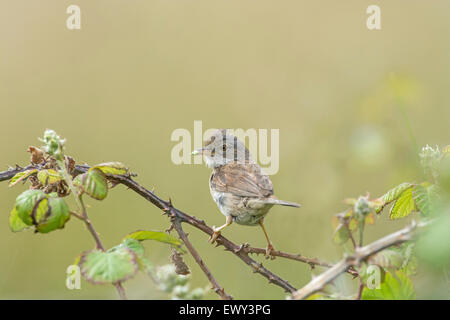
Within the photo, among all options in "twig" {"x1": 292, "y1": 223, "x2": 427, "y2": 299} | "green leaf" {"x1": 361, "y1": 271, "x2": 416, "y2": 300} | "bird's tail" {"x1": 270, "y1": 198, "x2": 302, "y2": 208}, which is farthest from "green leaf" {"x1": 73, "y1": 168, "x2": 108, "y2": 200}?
"bird's tail" {"x1": 270, "y1": 198, "x2": 302, "y2": 208}

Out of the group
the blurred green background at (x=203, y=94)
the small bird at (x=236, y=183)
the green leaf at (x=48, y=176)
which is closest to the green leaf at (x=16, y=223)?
the green leaf at (x=48, y=176)

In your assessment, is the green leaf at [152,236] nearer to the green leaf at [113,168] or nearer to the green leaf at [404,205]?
the green leaf at [113,168]

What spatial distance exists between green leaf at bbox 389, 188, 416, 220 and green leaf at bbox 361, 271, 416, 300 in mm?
371

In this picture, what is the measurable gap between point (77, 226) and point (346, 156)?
131 inches

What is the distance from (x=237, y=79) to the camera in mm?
6699

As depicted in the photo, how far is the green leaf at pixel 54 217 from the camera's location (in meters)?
1.31

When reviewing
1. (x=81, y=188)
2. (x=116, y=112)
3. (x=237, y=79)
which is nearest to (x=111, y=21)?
(x=116, y=112)

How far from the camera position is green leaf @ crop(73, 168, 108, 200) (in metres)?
1.48

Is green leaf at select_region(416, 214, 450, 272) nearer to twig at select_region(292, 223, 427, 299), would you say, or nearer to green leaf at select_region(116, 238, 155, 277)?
twig at select_region(292, 223, 427, 299)

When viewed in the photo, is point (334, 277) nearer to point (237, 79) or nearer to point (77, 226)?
point (77, 226)

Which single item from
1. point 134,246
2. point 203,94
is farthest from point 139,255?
point 203,94

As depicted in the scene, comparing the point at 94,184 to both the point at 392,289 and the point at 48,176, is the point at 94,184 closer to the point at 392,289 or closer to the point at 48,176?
the point at 48,176

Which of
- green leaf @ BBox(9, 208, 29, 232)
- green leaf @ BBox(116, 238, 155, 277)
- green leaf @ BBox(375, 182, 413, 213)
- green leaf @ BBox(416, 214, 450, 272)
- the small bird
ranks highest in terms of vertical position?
green leaf @ BBox(416, 214, 450, 272)

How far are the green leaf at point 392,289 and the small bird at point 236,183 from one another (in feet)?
5.35
